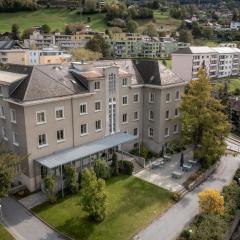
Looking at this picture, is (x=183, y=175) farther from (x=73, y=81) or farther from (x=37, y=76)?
(x=37, y=76)

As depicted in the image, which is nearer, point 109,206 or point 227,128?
point 109,206

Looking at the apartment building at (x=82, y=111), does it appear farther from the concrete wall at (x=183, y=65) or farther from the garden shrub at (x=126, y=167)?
the concrete wall at (x=183, y=65)

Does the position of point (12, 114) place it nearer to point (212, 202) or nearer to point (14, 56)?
point (212, 202)

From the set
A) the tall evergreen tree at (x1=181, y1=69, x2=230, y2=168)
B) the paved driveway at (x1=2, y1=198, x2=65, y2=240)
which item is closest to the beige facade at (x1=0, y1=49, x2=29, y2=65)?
the tall evergreen tree at (x1=181, y1=69, x2=230, y2=168)

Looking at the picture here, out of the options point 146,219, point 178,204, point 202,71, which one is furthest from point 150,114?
point 146,219

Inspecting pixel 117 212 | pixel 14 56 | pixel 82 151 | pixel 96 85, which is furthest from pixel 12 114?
pixel 14 56

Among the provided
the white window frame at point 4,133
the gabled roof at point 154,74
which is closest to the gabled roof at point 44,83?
the white window frame at point 4,133
